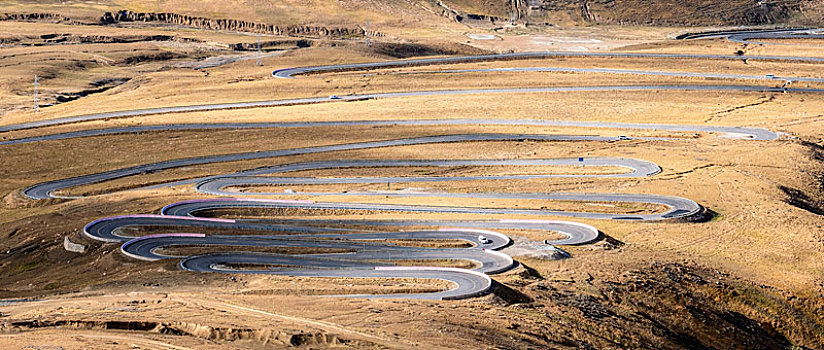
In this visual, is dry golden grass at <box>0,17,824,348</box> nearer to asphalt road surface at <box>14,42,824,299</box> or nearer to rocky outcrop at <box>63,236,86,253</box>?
rocky outcrop at <box>63,236,86,253</box>

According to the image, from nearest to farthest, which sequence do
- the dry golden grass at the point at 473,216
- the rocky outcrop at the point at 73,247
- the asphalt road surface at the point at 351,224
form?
the dry golden grass at the point at 473,216, the asphalt road surface at the point at 351,224, the rocky outcrop at the point at 73,247

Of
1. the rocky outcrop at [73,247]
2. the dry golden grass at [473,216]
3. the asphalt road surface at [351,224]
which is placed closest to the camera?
the dry golden grass at [473,216]

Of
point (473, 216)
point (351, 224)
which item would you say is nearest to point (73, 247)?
point (351, 224)

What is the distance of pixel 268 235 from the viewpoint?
68562 millimetres

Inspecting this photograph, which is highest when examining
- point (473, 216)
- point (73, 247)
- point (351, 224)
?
point (473, 216)

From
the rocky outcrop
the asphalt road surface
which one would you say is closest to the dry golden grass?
the rocky outcrop

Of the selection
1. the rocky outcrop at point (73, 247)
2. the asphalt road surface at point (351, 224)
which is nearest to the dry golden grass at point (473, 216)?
the rocky outcrop at point (73, 247)

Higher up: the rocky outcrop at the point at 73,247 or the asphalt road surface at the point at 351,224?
the asphalt road surface at the point at 351,224

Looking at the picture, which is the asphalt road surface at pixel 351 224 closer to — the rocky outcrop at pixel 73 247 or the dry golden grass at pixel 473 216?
the rocky outcrop at pixel 73 247

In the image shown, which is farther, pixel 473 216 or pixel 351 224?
pixel 473 216

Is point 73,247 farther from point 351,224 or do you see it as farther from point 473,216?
point 473,216

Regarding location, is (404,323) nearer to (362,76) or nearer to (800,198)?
(800,198)

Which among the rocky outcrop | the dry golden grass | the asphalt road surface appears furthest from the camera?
the rocky outcrop

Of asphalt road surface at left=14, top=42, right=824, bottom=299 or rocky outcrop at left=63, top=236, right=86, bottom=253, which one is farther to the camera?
rocky outcrop at left=63, top=236, right=86, bottom=253
